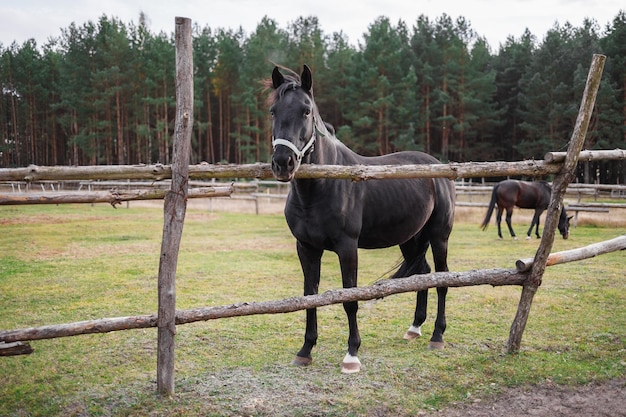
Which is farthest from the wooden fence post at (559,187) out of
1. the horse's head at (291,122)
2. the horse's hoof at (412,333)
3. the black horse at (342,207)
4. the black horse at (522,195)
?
the black horse at (522,195)

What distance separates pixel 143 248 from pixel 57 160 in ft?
153

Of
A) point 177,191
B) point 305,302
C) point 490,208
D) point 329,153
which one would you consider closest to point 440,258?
point 329,153

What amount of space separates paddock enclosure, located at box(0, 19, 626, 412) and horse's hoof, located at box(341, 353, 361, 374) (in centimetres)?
62

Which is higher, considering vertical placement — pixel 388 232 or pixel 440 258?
pixel 388 232

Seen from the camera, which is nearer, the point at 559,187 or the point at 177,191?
the point at 177,191

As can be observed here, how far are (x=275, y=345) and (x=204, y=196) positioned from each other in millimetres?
2065

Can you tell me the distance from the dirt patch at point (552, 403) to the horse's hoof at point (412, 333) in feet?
4.81

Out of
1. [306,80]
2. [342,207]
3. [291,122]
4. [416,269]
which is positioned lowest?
[416,269]

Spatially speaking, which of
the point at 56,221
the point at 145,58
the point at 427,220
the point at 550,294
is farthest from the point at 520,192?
the point at 145,58

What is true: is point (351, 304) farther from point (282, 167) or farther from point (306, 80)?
point (306, 80)

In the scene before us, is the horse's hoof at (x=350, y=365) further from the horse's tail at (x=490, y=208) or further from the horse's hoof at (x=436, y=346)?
the horse's tail at (x=490, y=208)

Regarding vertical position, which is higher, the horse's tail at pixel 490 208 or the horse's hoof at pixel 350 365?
the horse's tail at pixel 490 208

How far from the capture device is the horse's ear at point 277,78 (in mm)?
4105

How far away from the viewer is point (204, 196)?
12.6ft
